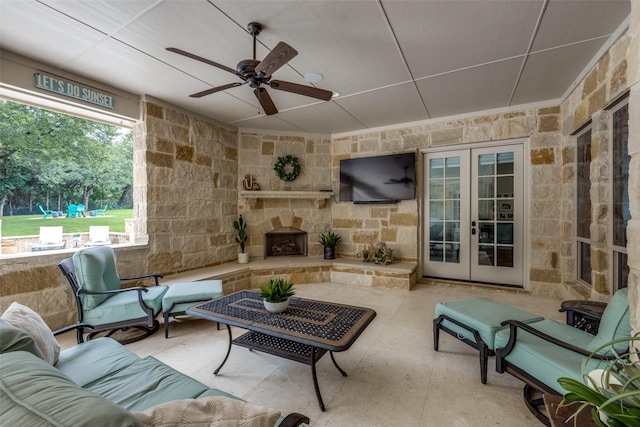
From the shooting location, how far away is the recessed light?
2801mm

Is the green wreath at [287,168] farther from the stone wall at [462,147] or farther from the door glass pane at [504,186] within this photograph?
the door glass pane at [504,186]

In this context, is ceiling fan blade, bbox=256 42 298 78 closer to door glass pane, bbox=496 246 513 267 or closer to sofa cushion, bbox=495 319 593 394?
sofa cushion, bbox=495 319 593 394

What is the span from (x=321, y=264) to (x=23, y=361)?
3.94 meters

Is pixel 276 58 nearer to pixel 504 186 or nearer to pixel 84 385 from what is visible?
pixel 84 385

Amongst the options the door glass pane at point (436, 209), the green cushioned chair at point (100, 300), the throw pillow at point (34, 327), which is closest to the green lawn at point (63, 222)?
the green cushioned chair at point (100, 300)

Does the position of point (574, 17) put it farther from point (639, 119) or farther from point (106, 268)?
point (106, 268)

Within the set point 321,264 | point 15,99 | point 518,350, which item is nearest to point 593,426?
point 518,350

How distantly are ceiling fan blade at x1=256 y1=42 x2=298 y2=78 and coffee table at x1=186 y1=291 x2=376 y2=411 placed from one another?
68.4 inches

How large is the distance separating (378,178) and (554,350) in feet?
10.8

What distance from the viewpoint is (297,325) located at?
6.07 feet

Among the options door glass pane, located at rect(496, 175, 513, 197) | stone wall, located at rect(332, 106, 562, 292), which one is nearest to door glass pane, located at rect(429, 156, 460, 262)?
stone wall, located at rect(332, 106, 562, 292)

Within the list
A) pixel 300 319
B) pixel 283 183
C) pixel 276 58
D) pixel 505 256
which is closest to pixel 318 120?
pixel 283 183

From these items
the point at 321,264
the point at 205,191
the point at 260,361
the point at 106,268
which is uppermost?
the point at 205,191

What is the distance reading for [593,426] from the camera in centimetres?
84
